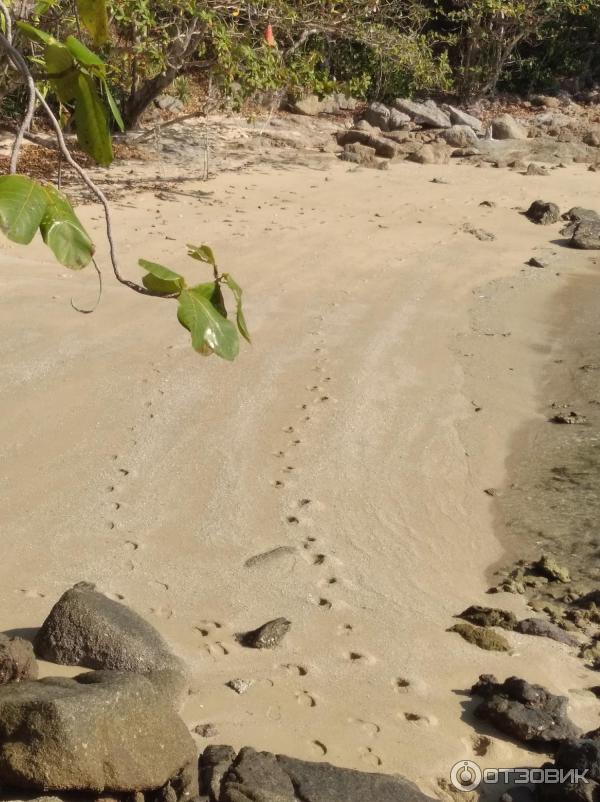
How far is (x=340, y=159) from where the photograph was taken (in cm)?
1395

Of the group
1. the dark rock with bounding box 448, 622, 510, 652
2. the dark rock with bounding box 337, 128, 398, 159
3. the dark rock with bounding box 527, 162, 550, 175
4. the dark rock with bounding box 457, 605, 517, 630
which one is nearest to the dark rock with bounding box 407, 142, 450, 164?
the dark rock with bounding box 337, 128, 398, 159

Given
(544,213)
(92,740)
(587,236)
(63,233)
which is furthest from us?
(544,213)

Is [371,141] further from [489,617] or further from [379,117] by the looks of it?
[489,617]

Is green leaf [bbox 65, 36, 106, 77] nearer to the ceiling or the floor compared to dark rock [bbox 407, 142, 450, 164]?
nearer to the ceiling

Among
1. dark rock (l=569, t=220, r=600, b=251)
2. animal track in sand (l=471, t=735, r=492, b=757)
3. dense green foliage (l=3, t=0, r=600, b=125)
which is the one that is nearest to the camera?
animal track in sand (l=471, t=735, r=492, b=757)

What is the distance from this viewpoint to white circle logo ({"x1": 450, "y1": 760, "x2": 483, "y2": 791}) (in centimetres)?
319

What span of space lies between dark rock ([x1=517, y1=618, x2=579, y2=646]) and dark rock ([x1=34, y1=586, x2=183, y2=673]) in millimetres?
1525

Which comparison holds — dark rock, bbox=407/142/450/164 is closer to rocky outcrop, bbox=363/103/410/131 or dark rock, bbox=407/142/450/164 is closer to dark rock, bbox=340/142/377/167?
dark rock, bbox=340/142/377/167

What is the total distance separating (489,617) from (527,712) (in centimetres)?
86

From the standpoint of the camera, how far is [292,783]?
2852 millimetres

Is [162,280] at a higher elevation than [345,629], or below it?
higher

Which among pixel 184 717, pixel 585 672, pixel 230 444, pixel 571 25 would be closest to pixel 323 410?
pixel 230 444

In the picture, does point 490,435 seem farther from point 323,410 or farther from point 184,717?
point 184,717

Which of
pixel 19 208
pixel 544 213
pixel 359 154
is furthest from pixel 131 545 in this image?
pixel 359 154
